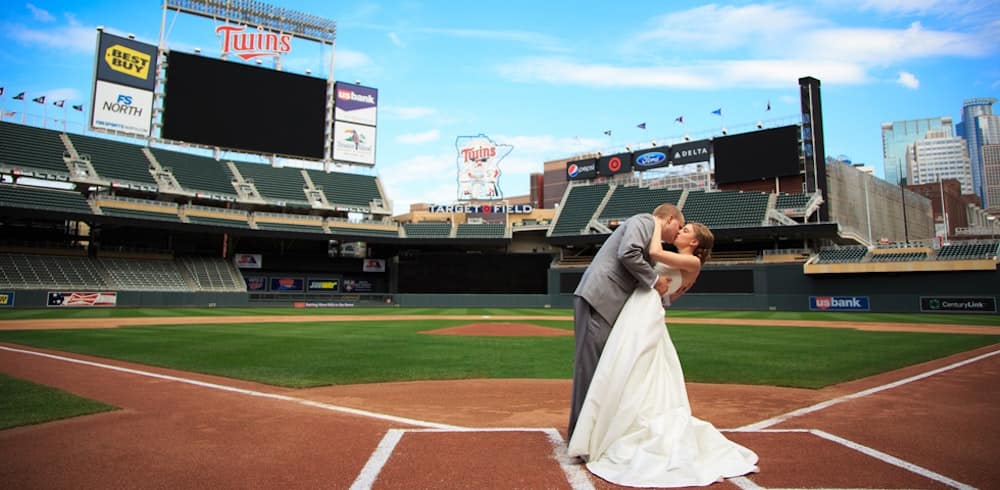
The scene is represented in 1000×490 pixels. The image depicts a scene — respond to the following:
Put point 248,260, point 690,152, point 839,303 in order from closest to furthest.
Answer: point 839,303 → point 248,260 → point 690,152

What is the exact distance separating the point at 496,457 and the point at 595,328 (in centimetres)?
123

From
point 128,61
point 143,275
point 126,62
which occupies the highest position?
point 128,61

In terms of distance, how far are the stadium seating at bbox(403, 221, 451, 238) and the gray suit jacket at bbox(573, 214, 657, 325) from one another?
Answer: 137ft

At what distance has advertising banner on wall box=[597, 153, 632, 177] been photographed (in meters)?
49.3

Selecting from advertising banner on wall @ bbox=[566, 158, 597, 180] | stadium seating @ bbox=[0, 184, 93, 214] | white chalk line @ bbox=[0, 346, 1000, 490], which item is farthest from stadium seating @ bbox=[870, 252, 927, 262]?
stadium seating @ bbox=[0, 184, 93, 214]

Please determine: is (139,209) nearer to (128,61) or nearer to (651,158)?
(128,61)

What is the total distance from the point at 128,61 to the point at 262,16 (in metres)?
10.5

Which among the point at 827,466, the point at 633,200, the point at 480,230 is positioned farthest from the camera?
the point at 480,230

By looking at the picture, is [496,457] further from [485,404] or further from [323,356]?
[323,356]

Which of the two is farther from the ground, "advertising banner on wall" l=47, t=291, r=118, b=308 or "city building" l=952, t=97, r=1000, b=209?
"city building" l=952, t=97, r=1000, b=209

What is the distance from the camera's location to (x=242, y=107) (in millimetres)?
43312

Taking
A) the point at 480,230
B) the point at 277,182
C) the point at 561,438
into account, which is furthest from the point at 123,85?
the point at 561,438

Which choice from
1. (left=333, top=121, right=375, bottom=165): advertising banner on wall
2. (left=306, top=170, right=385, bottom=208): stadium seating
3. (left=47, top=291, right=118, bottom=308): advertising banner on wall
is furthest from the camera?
(left=306, top=170, right=385, bottom=208): stadium seating

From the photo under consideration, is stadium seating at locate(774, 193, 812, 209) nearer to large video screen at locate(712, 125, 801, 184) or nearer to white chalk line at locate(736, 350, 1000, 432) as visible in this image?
large video screen at locate(712, 125, 801, 184)
